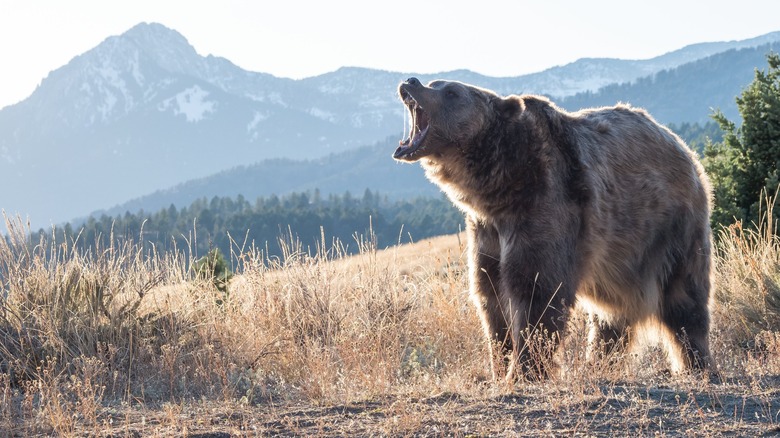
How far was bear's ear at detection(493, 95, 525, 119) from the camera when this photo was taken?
5.30 meters

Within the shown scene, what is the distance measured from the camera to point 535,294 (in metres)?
4.88

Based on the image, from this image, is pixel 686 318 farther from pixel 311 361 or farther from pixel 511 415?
pixel 311 361

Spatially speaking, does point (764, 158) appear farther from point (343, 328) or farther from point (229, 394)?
point (229, 394)

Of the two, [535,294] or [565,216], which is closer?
[535,294]

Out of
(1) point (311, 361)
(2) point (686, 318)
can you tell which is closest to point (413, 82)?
(1) point (311, 361)

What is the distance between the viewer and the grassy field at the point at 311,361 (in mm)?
3967

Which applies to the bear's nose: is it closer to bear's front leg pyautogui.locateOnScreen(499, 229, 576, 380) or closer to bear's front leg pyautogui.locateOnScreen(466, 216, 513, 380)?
bear's front leg pyautogui.locateOnScreen(466, 216, 513, 380)

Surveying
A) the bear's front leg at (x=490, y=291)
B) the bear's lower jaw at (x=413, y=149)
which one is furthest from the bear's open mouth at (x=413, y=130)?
the bear's front leg at (x=490, y=291)

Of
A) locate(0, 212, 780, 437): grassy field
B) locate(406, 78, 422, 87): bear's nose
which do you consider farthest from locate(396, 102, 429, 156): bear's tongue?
locate(0, 212, 780, 437): grassy field

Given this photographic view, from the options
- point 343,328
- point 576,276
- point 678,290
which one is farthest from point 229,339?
point 678,290

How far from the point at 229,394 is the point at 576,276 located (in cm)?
216

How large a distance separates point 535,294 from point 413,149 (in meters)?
1.15

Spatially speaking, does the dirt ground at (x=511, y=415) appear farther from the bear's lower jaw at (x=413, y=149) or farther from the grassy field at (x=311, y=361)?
the bear's lower jaw at (x=413, y=149)

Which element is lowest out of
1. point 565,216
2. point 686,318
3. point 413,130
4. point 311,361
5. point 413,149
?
point 686,318
